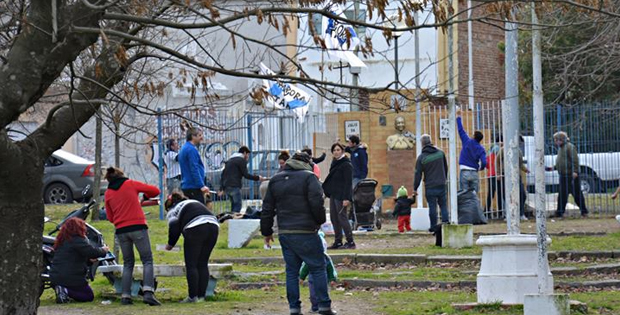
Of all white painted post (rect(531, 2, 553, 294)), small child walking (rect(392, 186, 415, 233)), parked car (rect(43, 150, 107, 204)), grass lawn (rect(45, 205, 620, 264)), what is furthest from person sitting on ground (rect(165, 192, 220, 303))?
parked car (rect(43, 150, 107, 204))

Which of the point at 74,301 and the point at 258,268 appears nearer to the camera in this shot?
the point at 74,301

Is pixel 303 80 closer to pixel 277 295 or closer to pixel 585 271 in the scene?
pixel 277 295

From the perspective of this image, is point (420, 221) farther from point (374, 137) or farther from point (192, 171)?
point (192, 171)

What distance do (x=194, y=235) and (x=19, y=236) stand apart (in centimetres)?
319

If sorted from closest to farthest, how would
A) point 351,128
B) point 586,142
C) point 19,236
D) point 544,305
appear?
point 19,236
point 544,305
point 586,142
point 351,128

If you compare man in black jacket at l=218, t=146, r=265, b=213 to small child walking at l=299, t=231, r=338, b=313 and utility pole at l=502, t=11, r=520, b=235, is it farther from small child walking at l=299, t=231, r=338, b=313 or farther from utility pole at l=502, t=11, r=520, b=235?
small child walking at l=299, t=231, r=338, b=313

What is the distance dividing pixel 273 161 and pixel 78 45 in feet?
57.9

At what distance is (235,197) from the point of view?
81.0ft

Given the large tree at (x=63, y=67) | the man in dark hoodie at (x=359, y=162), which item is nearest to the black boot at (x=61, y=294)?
the large tree at (x=63, y=67)

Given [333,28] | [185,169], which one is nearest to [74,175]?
[185,169]

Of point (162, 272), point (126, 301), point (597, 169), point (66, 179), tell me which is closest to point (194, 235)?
point (126, 301)

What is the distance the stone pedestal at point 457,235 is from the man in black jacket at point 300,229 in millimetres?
6601

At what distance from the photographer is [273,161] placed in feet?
91.9

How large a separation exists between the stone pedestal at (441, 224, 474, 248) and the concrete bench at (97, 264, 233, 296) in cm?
502
